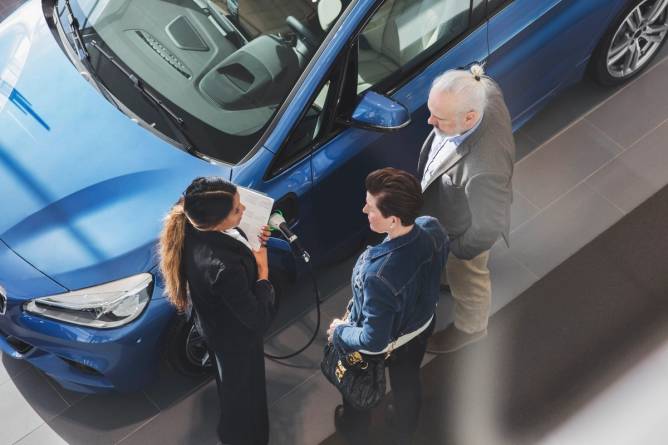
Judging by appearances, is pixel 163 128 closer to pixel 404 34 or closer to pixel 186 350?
pixel 186 350

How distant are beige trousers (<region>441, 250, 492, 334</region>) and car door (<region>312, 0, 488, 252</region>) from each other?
22.2 inches

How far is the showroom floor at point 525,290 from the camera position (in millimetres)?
3844

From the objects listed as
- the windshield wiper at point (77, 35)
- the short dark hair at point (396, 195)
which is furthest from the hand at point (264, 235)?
the windshield wiper at point (77, 35)

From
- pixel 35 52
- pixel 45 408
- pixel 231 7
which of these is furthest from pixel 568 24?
pixel 45 408

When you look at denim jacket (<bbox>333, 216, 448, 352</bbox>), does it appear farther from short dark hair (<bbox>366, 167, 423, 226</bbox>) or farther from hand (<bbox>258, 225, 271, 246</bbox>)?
hand (<bbox>258, 225, 271, 246</bbox>)

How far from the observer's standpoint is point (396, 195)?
108 inches

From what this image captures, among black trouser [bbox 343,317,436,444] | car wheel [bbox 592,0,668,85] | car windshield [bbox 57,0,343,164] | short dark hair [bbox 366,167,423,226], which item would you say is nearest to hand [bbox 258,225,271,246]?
car windshield [bbox 57,0,343,164]

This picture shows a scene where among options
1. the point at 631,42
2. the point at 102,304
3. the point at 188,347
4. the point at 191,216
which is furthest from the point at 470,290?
the point at 631,42

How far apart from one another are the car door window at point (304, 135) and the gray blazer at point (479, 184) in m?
0.54

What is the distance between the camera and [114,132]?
3473 millimetres

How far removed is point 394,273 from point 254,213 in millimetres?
652

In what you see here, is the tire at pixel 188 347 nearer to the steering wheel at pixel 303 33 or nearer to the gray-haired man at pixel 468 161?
the gray-haired man at pixel 468 161

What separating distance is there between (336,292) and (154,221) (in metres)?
1.24

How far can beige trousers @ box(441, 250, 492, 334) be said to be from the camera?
12.0 feet
